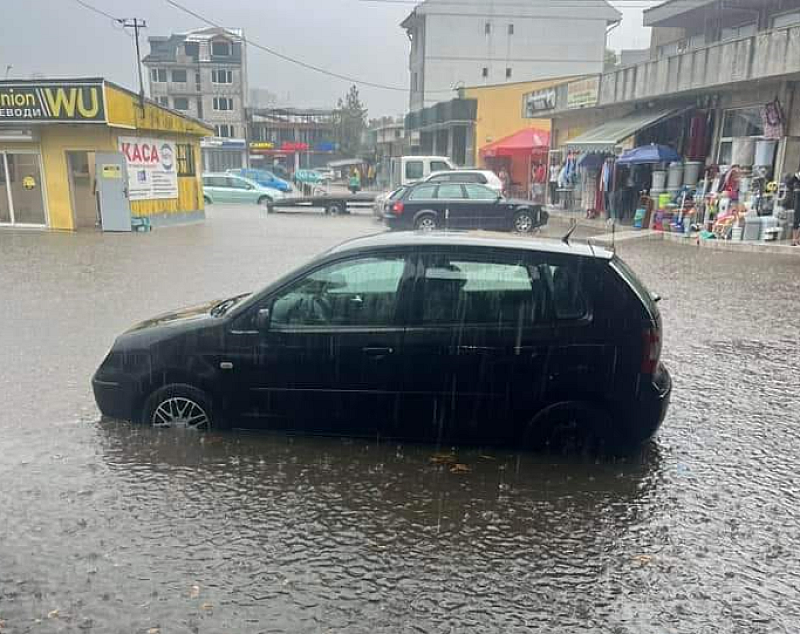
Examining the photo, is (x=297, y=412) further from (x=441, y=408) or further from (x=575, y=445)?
(x=575, y=445)

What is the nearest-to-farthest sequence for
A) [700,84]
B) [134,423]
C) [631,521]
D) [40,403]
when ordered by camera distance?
[631,521]
[134,423]
[40,403]
[700,84]

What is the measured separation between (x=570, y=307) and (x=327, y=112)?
265ft

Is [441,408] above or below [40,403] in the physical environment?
above

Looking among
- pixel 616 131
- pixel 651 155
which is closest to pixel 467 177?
pixel 616 131

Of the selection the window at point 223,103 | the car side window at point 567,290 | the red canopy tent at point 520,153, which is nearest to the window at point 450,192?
the red canopy tent at point 520,153

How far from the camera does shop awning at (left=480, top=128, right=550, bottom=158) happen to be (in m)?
30.2

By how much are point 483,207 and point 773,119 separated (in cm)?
740

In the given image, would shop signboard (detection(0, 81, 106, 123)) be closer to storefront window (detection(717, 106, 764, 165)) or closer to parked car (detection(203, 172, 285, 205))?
parked car (detection(203, 172, 285, 205))

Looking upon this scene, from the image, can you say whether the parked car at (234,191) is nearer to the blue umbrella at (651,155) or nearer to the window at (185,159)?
the window at (185,159)

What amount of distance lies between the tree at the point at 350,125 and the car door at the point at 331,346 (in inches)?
2753

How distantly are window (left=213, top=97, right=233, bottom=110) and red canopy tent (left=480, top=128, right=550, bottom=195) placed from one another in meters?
39.9

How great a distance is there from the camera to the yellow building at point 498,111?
34906mm

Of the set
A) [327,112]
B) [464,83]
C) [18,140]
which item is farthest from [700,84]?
[327,112]

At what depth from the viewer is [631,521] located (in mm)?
3912
